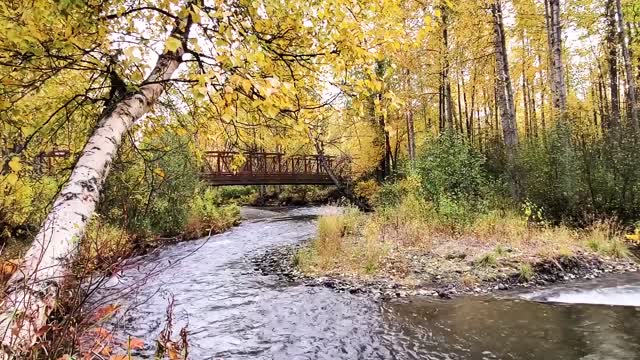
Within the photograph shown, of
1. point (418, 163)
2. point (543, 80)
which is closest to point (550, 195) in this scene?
point (418, 163)

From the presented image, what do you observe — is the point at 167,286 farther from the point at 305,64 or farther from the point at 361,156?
the point at 361,156

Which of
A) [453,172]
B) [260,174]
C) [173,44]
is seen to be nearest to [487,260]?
[453,172]

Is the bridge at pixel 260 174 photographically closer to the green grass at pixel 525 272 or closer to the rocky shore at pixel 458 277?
the rocky shore at pixel 458 277

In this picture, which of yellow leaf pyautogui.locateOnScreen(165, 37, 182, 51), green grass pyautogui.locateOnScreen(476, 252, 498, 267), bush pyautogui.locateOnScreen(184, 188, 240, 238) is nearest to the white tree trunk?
yellow leaf pyautogui.locateOnScreen(165, 37, 182, 51)

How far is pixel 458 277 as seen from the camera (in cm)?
794

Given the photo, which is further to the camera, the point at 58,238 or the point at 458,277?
the point at 458,277

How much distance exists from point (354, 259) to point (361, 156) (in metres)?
13.4

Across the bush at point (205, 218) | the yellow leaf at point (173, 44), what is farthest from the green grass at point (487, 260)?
the bush at point (205, 218)

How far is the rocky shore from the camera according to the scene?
7.47 meters

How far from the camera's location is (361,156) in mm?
22297

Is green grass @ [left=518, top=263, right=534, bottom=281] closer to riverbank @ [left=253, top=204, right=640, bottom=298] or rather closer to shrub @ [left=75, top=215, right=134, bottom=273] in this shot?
riverbank @ [left=253, top=204, right=640, bottom=298]

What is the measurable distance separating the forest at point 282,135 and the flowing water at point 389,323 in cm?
124

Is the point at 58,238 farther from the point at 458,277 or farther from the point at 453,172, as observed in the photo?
the point at 453,172

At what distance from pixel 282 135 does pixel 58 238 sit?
1.89m
